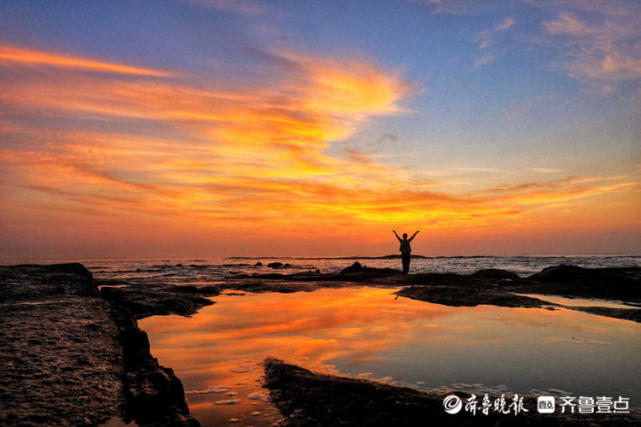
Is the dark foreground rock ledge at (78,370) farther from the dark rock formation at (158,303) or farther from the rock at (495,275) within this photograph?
the rock at (495,275)

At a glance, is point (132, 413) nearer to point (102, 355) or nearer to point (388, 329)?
point (102, 355)

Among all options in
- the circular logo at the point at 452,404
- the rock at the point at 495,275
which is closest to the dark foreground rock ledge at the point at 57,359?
the circular logo at the point at 452,404

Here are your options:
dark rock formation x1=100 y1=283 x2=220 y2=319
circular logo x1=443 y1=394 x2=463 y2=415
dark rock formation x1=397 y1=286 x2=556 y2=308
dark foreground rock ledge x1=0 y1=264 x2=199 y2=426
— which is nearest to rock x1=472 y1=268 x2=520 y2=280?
dark rock formation x1=397 y1=286 x2=556 y2=308

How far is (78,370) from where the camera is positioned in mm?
3471

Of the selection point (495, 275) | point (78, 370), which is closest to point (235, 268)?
point (495, 275)

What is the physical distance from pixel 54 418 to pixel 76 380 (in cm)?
68

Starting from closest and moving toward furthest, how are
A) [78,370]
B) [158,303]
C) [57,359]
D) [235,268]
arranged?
[78,370]
[57,359]
[158,303]
[235,268]

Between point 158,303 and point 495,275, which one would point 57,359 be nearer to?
point 158,303

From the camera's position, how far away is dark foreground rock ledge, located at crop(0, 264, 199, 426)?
2.81 metres

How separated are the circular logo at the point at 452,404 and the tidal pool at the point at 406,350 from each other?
2.13ft

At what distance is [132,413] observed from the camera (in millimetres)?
2980

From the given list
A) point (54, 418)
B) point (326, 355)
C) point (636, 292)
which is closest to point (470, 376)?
point (326, 355)

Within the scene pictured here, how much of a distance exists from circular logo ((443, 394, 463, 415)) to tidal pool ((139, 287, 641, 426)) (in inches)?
25.6

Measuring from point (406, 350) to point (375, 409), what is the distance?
2.38m
